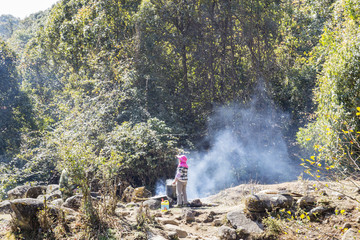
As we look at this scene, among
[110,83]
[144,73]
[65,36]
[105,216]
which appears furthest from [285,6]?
[105,216]

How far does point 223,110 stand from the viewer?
15.7 meters

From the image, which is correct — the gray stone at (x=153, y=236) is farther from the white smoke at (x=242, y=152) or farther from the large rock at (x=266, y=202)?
the white smoke at (x=242, y=152)

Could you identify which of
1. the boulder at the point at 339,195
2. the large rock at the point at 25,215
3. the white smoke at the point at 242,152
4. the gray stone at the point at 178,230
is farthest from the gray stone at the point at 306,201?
the white smoke at the point at 242,152

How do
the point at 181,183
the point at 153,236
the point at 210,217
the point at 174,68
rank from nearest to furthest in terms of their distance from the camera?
the point at 153,236 < the point at 210,217 < the point at 181,183 < the point at 174,68

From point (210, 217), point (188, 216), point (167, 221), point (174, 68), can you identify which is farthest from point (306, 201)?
point (174, 68)

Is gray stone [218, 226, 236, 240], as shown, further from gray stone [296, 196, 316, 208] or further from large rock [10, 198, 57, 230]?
large rock [10, 198, 57, 230]

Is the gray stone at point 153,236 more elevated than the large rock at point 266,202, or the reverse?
the large rock at point 266,202

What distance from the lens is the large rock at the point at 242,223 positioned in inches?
245

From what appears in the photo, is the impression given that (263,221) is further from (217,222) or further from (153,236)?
(153,236)

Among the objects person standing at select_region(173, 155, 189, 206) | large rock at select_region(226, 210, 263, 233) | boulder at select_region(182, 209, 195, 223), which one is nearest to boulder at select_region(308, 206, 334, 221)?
large rock at select_region(226, 210, 263, 233)

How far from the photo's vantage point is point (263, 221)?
620cm

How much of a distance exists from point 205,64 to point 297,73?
14.4 feet

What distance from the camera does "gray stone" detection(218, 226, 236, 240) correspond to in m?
6.19

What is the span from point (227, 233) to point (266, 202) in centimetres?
94
